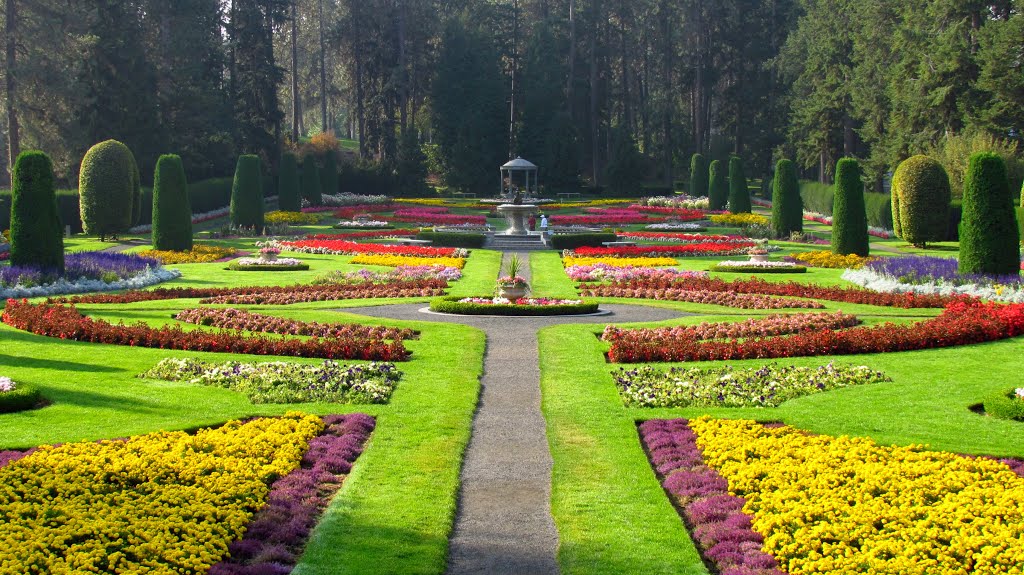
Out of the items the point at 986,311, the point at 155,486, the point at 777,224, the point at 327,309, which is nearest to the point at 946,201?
the point at 777,224

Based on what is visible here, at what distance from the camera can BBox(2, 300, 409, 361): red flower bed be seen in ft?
51.7

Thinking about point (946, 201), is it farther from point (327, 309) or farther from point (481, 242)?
point (327, 309)

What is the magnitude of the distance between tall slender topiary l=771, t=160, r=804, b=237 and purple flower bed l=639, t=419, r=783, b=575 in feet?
99.6

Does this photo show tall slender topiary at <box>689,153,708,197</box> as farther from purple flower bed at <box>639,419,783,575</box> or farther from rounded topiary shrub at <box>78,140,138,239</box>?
purple flower bed at <box>639,419,783,575</box>

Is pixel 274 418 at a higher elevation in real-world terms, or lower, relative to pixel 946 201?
lower

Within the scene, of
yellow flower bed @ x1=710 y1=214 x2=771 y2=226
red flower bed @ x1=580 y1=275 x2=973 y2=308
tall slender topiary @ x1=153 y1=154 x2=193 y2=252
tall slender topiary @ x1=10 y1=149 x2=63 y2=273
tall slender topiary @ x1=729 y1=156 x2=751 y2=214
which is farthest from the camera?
tall slender topiary @ x1=729 y1=156 x2=751 y2=214

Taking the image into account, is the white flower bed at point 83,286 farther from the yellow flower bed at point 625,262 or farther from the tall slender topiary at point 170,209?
the yellow flower bed at point 625,262

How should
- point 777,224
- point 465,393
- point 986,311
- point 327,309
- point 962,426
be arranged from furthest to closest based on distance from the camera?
point 777,224
point 327,309
point 986,311
point 465,393
point 962,426

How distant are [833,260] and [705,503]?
23226mm

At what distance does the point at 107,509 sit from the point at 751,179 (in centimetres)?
7922

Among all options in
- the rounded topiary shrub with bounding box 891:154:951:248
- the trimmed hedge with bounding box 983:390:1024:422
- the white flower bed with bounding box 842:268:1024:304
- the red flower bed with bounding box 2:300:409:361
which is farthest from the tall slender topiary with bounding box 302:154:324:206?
the trimmed hedge with bounding box 983:390:1024:422

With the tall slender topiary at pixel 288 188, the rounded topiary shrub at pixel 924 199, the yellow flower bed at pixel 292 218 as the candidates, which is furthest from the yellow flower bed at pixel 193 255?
the rounded topiary shrub at pixel 924 199

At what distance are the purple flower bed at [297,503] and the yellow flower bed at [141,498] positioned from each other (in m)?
0.12

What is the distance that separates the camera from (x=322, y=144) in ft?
229
